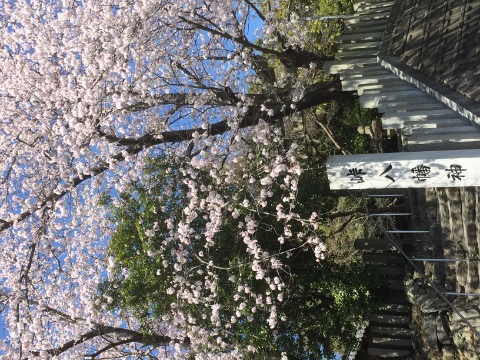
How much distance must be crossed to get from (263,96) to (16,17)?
5.15 meters

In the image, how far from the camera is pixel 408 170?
6.52 meters

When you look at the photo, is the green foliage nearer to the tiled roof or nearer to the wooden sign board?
the wooden sign board

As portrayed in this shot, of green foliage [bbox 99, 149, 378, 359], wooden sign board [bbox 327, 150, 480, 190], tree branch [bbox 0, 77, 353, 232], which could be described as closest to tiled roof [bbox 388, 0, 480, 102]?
wooden sign board [bbox 327, 150, 480, 190]

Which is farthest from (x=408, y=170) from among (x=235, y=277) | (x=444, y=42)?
(x=235, y=277)

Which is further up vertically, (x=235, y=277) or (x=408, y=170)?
(x=408, y=170)

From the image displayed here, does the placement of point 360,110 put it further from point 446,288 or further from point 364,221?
point 446,288

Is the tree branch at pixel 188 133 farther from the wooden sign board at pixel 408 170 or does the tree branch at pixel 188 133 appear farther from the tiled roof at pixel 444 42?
the wooden sign board at pixel 408 170

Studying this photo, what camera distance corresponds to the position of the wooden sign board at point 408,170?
6.25 m

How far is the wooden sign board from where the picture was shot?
6246 millimetres

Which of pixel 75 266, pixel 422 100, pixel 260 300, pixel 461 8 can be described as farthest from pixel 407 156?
pixel 75 266

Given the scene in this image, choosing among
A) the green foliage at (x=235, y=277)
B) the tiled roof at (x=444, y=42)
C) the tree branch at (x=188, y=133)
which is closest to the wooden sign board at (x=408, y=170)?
the tiled roof at (x=444, y=42)

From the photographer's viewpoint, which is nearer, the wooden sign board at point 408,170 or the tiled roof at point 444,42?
the wooden sign board at point 408,170

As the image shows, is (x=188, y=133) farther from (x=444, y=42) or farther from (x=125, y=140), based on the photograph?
(x=444, y=42)

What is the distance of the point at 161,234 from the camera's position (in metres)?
10.1
